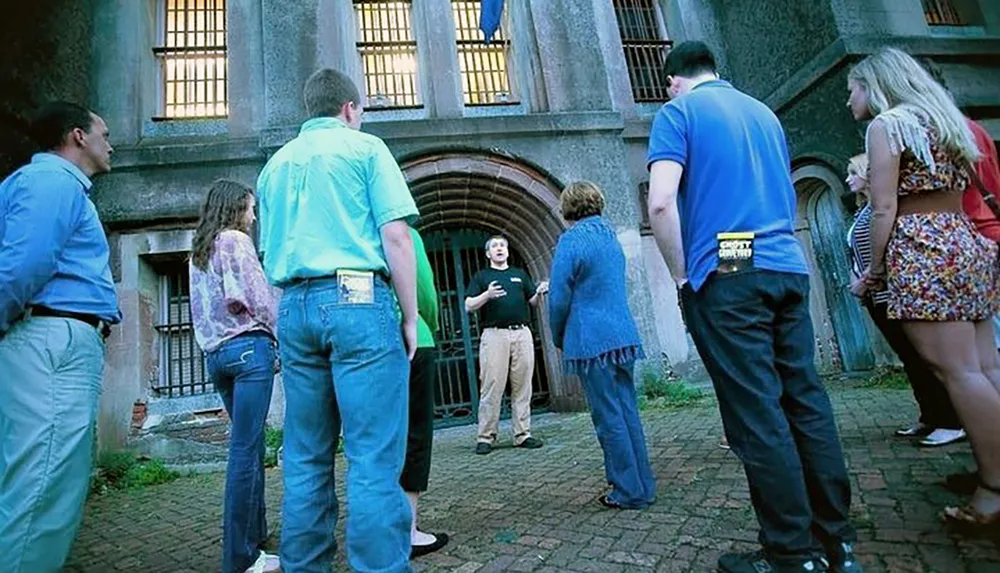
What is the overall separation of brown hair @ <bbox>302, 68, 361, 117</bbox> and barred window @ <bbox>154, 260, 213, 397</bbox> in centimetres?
554

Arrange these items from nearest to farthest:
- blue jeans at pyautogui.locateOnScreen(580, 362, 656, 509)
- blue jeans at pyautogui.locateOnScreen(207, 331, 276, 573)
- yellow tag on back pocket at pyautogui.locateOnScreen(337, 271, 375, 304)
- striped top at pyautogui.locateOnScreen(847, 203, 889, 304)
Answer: yellow tag on back pocket at pyautogui.locateOnScreen(337, 271, 375, 304), blue jeans at pyautogui.locateOnScreen(207, 331, 276, 573), blue jeans at pyautogui.locateOnScreen(580, 362, 656, 509), striped top at pyautogui.locateOnScreen(847, 203, 889, 304)

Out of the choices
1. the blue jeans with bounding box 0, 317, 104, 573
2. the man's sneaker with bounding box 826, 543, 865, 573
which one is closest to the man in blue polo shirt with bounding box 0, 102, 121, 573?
the blue jeans with bounding box 0, 317, 104, 573

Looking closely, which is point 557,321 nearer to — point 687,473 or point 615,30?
point 687,473

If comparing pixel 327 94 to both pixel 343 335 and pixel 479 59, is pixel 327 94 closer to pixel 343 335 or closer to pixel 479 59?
pixel 343 335

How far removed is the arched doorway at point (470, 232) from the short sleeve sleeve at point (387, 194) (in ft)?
17.6

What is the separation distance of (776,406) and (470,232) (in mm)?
6705

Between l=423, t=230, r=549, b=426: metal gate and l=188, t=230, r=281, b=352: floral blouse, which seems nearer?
l=188, t=230, r=281, b=352: floral blouse

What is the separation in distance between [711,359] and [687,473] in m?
1.81

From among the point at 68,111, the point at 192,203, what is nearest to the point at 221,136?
the point at 192,203

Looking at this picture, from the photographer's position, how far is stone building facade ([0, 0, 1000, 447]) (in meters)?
6.76

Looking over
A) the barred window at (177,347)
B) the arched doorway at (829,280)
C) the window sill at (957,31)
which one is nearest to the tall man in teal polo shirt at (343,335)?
the barred window at (177,347)

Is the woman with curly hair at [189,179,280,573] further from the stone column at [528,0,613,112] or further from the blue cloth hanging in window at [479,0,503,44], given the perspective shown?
the stone column at [528,0,613,112]

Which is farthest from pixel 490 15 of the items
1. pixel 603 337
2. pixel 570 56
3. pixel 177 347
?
pixel 177 347

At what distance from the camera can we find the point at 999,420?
6.27 feet
